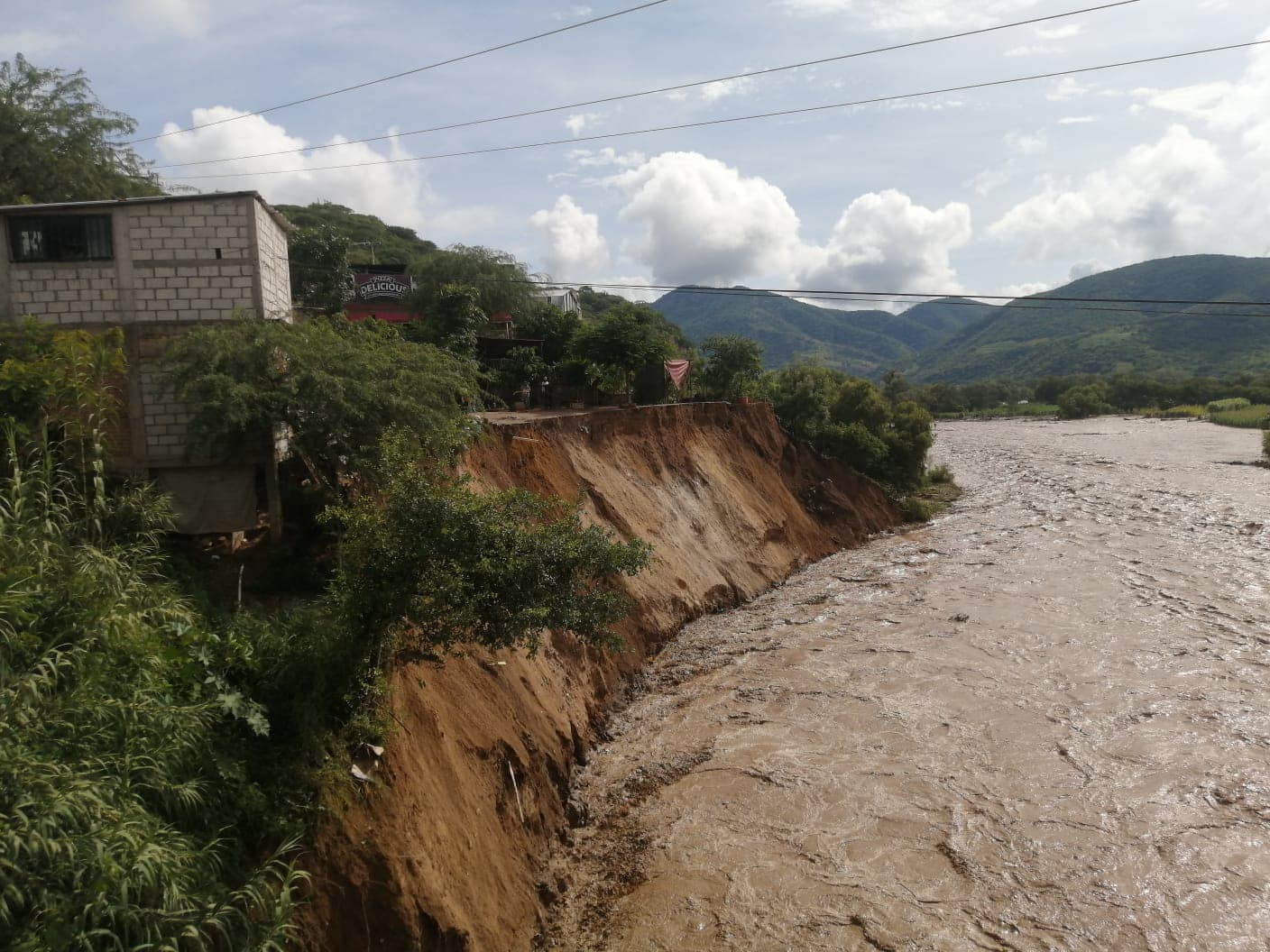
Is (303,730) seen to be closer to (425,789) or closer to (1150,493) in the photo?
(425,789)

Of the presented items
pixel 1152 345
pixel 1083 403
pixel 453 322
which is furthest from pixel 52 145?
pixel 1152 345

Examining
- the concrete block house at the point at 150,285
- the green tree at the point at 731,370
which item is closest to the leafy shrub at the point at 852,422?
the green tree at the point at 731,370

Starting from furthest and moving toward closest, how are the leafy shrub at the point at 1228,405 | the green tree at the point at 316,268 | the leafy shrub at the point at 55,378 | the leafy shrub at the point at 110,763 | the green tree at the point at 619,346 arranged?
the leafy shrub at the point at 1228,405 < the green tree at the point at 316,268 < the green tree at the point at 619,346 < the leafy shrub at the point at 55,378 < the leafy shrub at the point at 110,763

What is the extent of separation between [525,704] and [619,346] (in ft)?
53.1

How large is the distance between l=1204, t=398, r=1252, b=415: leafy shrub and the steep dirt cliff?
65.6 meters

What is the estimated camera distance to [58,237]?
1211 centimetres

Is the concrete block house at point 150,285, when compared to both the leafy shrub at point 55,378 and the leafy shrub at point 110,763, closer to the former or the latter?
the leafy shrub at point 55,378

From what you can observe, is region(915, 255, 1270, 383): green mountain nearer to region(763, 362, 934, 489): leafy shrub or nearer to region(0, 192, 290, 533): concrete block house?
region(763, 362, 934, 489): leafy shrub

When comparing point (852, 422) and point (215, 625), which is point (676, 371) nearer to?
point (852, 422)

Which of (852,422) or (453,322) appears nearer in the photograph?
(453,322)

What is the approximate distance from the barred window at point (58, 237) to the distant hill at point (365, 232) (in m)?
42.1

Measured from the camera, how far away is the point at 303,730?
7.59 metres

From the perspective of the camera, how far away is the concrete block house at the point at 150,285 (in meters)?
11.9

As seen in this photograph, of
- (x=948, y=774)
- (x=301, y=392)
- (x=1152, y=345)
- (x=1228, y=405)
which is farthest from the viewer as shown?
(x=1152, y=345)
